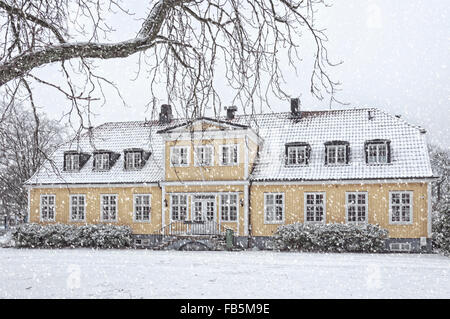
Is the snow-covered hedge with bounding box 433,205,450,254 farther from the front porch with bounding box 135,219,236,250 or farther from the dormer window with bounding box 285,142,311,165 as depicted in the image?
the front porch with bounding box 135,219,236,250

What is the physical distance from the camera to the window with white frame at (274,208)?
86.1 ft

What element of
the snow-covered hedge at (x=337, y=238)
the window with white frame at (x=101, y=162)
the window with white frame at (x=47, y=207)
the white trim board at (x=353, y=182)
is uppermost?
the window with white frame at (x=101, y=162)

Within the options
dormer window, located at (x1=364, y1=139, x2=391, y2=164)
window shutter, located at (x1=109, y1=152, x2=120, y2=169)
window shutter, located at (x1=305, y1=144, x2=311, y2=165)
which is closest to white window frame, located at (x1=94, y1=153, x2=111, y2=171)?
window shutter, located at (x1=109, y1=152, x2=120, y2=169)

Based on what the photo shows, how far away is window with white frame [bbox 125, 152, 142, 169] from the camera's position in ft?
96.5

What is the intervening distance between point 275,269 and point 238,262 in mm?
2640

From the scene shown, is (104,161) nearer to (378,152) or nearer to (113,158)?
(113,158)

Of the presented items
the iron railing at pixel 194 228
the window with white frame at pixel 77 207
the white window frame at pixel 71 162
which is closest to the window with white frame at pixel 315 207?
the iron railing at pixel 194 228

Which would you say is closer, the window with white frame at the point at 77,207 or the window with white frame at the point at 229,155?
the window with white frame at the point at 229,155

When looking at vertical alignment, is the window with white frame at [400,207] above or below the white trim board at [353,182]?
below

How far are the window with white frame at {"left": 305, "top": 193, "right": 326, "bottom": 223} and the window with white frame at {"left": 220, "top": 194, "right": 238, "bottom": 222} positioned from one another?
131 inches

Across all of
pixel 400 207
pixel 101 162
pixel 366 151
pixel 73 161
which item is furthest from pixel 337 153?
pixel 73 161

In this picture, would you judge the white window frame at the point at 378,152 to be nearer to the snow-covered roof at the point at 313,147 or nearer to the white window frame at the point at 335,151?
the snow-covered roof at the point at 313,147

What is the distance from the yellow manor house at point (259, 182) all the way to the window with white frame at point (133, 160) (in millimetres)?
55
